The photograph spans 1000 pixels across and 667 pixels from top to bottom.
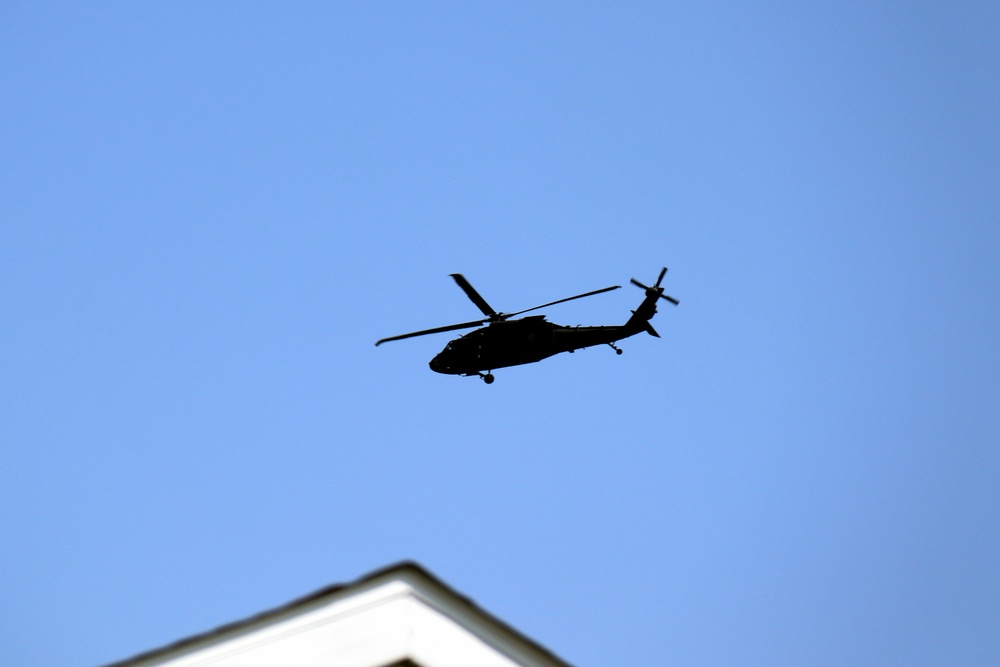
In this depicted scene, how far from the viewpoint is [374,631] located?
425 centimetres

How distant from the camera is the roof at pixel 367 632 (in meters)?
4.24

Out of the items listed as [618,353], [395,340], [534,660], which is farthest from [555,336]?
[534,660]

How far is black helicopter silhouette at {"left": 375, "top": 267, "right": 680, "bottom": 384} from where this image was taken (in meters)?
27.2

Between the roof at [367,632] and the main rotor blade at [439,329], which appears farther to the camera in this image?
the main rotor blade at [439,329]

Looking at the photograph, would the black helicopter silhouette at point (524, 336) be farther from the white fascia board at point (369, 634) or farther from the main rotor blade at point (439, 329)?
the white fascia board at point (369, 634)

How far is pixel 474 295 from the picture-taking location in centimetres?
2766

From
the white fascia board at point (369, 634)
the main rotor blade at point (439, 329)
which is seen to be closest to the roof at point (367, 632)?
the white fascia board at point (369, 634)

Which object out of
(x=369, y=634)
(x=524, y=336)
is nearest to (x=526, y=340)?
(x=524, y=336)

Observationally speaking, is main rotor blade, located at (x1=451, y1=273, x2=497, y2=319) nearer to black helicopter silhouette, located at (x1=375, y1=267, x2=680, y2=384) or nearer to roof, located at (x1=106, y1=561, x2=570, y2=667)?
black helicopter silhouette, located at (x1=375, y1=267, x2=680, y2=384)

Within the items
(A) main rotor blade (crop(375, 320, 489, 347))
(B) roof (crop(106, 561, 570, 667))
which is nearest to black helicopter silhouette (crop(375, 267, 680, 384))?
(A) main rotor blade (crop(375, 320, 489, 347))

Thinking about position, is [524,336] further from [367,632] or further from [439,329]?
[367,632]

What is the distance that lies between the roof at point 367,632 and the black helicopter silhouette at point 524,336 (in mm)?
22231

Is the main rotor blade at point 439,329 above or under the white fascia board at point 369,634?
above

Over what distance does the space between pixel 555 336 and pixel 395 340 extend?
13.5 ft
